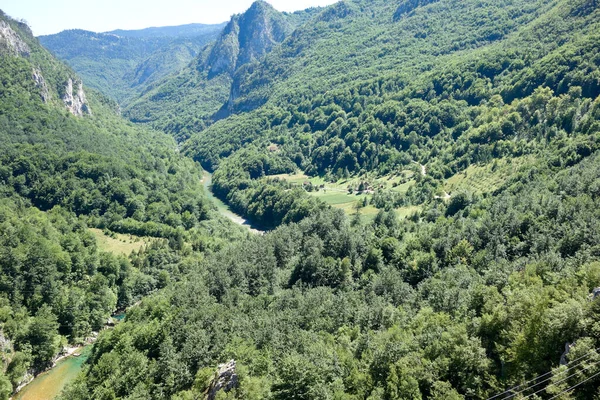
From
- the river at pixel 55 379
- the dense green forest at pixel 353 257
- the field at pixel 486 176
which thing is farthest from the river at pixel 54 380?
the field at pixel 486 176

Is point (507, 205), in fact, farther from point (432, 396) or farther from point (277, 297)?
point (432, 396)

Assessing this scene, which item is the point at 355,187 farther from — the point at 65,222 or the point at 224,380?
the point at 224,380

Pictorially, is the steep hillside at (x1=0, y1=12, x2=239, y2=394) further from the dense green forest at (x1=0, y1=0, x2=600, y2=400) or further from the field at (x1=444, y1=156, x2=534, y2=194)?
the field at (x1=444, y1=156, x2=534, y2=194)

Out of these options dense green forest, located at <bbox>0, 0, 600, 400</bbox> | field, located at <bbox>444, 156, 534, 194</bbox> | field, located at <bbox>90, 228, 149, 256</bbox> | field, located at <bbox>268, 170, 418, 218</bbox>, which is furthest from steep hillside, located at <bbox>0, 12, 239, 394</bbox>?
field, located at <bbox>444, 156, 534, 194</bbox>

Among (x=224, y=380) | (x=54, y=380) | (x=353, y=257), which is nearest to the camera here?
(x=224, y=380)

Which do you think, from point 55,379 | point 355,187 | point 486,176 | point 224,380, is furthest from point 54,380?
point 355,187

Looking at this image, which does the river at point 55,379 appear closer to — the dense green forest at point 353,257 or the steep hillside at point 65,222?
the steep hillside at point 65,222

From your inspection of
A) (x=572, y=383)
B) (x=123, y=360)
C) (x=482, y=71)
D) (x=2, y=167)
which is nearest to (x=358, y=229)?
(x=123, y=360)

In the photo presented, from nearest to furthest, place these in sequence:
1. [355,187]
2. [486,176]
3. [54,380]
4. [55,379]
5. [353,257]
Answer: [54,380], [55,379], [353,257], [486,176], [355,187]

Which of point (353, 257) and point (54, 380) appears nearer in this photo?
point (54, 380)
